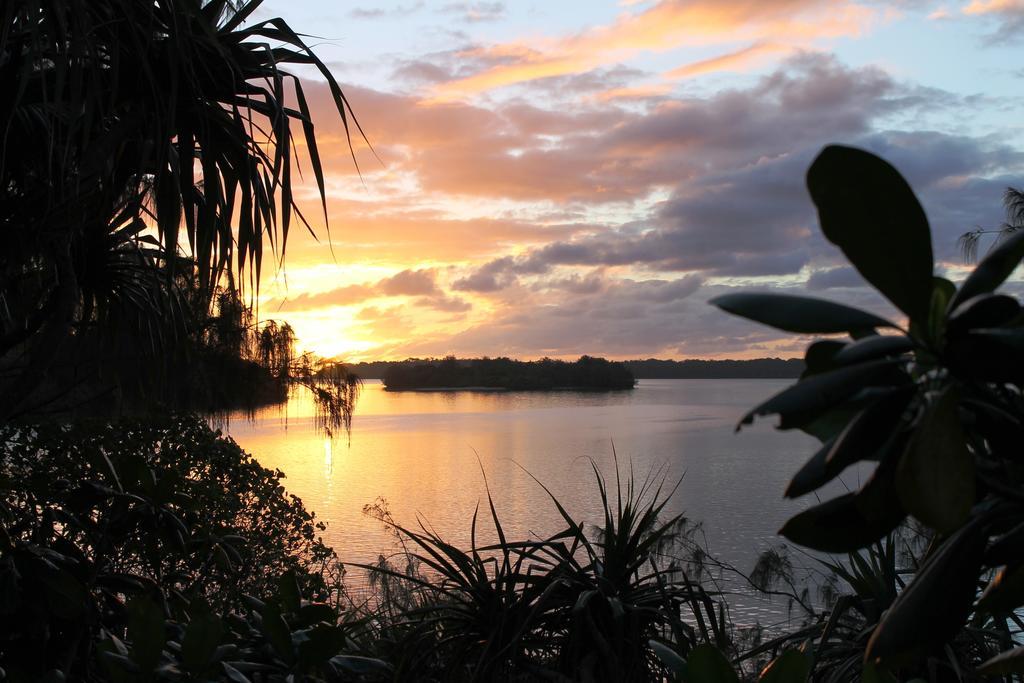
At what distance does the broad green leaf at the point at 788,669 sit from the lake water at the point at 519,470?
2.10m

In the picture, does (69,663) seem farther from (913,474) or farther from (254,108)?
(254,108)

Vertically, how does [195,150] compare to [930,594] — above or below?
above

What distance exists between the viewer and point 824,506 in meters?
0.55

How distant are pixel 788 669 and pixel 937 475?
1.94 feet

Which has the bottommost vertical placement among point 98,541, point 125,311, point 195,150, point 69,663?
point 69,663

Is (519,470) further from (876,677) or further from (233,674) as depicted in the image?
(876,677)

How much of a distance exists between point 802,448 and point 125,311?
16937 mm

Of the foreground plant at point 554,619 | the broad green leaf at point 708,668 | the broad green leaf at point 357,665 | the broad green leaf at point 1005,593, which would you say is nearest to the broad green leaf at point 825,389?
the broad green leaf at point 1005,593

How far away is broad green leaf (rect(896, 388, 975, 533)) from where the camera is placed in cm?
43

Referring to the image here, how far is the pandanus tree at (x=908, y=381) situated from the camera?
434 millimetres

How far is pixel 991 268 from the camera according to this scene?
471 mm

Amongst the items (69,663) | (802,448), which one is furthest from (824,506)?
(802,448)

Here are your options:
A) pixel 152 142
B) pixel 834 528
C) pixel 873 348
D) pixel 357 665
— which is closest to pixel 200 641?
pixel 357 665

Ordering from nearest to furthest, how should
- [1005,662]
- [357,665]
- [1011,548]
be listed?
[1011,548] → [1005,662] → [357,665]
